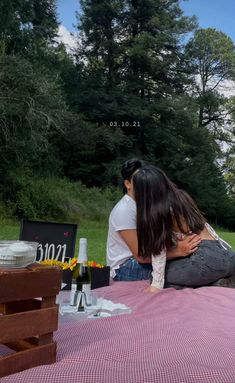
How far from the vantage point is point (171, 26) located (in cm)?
2833

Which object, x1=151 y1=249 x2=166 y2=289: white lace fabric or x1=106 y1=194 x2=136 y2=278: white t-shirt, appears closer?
x1=151 y1=249 x2=166 y2=289: white lace fabric

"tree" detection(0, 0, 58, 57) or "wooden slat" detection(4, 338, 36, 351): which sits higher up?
"tree" detection(0, 0, 58, 57)

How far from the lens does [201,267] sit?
8.98 feet

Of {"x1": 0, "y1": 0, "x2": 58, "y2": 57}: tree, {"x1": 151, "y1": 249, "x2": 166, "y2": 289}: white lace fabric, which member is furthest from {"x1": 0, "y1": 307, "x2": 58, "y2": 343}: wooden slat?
{"x1": 0, "y1": 0, "x2": 58, "y2": 57}: tree

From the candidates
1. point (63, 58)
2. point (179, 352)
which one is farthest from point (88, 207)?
point (179, 352)

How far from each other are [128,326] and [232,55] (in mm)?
34702

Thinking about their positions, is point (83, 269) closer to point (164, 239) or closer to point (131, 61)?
point (164, 239)

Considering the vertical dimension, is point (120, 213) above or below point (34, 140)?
below

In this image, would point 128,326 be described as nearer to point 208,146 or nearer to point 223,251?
point 223,251

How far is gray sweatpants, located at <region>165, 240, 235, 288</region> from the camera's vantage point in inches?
107

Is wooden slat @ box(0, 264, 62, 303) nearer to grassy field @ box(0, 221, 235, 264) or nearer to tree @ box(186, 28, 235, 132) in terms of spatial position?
grassy field @ box(0, 221, 235, 264)

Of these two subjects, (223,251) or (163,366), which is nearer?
(163,366)

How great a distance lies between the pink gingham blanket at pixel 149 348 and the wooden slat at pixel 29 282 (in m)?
0.20

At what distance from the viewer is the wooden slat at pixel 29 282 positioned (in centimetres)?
124
